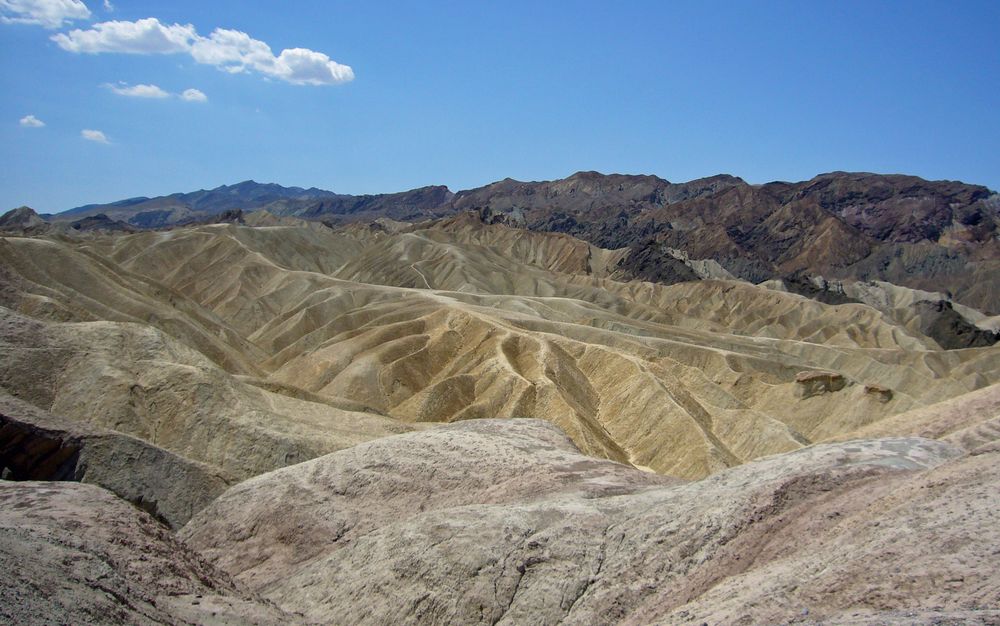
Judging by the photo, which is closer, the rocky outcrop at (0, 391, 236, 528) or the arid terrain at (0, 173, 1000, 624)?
the arid terrain at (0, 173, 1000, 624)

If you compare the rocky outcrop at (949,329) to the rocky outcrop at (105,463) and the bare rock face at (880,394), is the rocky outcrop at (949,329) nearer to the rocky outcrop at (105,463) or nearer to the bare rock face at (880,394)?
the bare rock face at (880,394)

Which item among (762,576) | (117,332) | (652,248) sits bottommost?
(762,576)

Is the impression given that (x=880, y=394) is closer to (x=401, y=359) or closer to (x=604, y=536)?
(x=401, y=359)

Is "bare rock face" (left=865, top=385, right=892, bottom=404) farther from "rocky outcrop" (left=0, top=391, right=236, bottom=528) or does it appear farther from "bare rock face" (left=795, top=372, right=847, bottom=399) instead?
"rocky outcrop" (left=0, top=391, right=236, bottom=528)

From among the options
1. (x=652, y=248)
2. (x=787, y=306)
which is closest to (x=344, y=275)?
(x=652, y=248)

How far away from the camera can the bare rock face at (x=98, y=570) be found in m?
10.2

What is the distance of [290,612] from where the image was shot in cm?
1516

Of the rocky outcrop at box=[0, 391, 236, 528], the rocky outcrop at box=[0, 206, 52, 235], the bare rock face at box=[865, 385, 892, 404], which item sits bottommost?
the bare rock face at box=[865, 385, 892, 404]

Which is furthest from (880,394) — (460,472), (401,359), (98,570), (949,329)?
(949,329)

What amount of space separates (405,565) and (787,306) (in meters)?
119

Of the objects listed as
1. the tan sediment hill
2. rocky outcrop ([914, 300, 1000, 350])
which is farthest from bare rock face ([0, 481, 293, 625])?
rocky outcrop ([914, 300, 1000, 350])

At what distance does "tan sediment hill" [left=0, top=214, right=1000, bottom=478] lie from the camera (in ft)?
102

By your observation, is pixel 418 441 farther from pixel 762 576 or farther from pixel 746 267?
pixel 746 267

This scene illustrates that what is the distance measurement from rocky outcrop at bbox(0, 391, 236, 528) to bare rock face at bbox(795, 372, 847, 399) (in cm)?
4551
